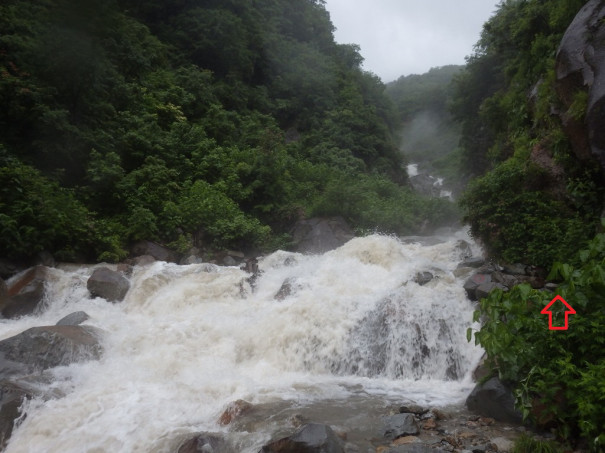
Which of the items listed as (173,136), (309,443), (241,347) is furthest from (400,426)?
(173,136)

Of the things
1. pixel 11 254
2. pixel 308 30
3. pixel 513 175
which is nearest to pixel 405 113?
pixel 308 30

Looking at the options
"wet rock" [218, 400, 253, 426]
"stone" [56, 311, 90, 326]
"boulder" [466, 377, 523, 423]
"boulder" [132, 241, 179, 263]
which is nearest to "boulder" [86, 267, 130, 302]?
"stone" [56, 311, 90, 326]

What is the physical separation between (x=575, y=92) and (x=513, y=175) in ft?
7.97

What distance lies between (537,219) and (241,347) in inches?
307

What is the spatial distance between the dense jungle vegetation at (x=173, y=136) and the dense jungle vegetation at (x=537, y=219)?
6823 mm

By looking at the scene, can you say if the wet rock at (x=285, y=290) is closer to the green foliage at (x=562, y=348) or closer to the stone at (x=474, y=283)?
the stone at (x=474, y=283)

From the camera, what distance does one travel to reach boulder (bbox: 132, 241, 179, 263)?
46.7 ft

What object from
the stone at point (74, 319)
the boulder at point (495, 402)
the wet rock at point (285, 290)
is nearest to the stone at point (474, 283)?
the boulder at point (495, 402)

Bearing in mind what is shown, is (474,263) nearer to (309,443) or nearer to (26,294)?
(309,443)

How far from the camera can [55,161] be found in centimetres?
1449

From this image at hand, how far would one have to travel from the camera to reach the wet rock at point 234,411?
20.0ft

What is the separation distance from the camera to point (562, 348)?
4.77 m

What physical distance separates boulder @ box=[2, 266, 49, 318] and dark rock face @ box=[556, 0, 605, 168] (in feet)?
44.7

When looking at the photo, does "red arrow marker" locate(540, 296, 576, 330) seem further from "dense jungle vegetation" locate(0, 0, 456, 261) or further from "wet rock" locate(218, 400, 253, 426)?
"dense jungle vegetation" locate(0, 0, 456, 261)
